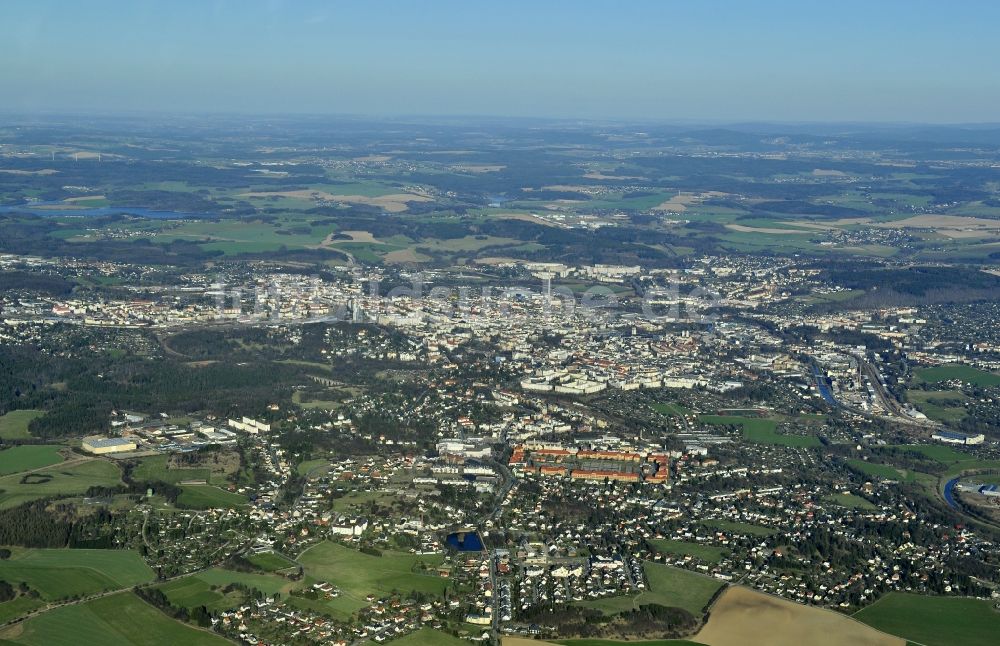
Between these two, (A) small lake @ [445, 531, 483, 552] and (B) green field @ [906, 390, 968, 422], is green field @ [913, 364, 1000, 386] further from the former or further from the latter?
(A) small lake @ [445, 531, 483, 552]

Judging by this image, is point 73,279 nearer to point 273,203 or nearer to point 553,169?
point 273,203

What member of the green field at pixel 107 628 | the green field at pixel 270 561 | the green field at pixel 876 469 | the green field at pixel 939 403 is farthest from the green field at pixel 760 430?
the green field at pixel 107 628

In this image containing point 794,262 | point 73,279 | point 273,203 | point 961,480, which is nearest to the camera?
point 961,480

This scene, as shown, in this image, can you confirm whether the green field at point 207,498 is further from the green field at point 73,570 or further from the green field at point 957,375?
the green field at point 957,375

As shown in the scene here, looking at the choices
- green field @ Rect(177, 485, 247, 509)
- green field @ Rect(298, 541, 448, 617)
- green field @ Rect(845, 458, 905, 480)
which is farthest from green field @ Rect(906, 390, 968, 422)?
green field @ Rect(177, 485, 247, 509)

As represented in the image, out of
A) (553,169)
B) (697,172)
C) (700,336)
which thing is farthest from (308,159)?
(700,336)

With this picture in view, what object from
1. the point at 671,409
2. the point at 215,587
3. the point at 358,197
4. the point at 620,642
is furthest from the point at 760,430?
the point at 358,197
